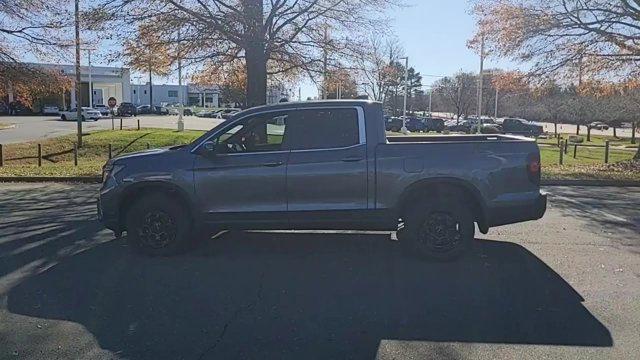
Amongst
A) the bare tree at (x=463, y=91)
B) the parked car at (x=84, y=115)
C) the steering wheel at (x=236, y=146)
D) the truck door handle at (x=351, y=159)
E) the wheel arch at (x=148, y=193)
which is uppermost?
the bare tree at (x=463, y=91)

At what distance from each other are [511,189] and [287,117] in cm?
275

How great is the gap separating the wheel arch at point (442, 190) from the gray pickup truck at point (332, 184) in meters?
0.01

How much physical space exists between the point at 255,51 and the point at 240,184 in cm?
1056

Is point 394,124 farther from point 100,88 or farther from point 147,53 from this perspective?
point 100,88

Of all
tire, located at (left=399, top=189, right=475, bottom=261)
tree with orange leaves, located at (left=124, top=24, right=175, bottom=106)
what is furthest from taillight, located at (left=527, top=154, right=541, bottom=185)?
tree with orange leaves, located at (left=124, top=24, right=175, bottom=106)

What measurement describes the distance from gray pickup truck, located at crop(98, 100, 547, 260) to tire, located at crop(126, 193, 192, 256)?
1cm

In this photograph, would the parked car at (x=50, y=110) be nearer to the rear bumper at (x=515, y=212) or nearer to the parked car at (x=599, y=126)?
the parked car at (x=599, y=126)

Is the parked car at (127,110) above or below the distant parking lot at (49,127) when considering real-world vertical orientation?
above

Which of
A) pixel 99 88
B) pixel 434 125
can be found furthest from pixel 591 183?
pixel 99 88

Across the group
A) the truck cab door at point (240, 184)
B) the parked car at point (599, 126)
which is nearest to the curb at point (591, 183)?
the truck cab door at point (240, 184)

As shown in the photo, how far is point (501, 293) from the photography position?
217 inches

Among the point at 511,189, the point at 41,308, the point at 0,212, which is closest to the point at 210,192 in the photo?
the point at 41,308

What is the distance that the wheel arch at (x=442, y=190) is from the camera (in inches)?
254

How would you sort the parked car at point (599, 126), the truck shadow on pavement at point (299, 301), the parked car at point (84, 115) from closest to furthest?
the truck shadow on pavement at point (299, 301) < the parked car at point (84, 115) < the parked car at point (599, 126)
